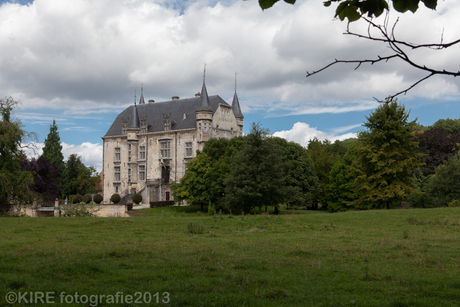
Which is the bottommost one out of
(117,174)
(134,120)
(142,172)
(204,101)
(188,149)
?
(117,174)

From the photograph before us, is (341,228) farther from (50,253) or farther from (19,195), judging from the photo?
(19,195)

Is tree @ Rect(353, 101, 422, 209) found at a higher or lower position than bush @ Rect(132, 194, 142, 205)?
higher

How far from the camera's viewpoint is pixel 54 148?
234 feet

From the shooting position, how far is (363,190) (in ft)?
132

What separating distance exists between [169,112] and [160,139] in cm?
468

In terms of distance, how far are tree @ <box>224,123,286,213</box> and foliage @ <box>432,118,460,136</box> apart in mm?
53711

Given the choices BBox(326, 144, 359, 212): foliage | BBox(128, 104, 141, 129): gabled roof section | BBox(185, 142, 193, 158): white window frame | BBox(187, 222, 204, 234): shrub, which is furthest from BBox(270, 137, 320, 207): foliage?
BBox(187, 222, 204, 234): shrub

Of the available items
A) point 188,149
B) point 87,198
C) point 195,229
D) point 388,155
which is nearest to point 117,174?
point 87,198

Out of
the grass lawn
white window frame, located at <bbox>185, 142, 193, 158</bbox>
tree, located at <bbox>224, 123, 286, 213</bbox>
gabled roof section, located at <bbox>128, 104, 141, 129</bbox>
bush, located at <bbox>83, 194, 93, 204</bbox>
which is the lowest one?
the grass lawn

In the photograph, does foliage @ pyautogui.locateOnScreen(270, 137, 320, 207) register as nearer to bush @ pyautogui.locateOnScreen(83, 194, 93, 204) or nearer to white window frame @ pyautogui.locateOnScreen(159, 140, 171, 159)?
white window frame @ pyautogui.locateOnScreen(159, 140, 171, 159)

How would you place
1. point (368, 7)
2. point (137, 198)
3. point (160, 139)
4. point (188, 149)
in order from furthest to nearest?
point (160, 139)
point (188, 149)
point (137, 198)
point (368, 7)

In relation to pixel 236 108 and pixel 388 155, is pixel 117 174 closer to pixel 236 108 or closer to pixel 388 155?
pixel 236 108

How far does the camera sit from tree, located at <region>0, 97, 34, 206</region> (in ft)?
96.2

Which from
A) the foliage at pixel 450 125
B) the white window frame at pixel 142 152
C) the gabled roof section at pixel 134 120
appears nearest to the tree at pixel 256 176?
the white window frame at pixel 142 152
